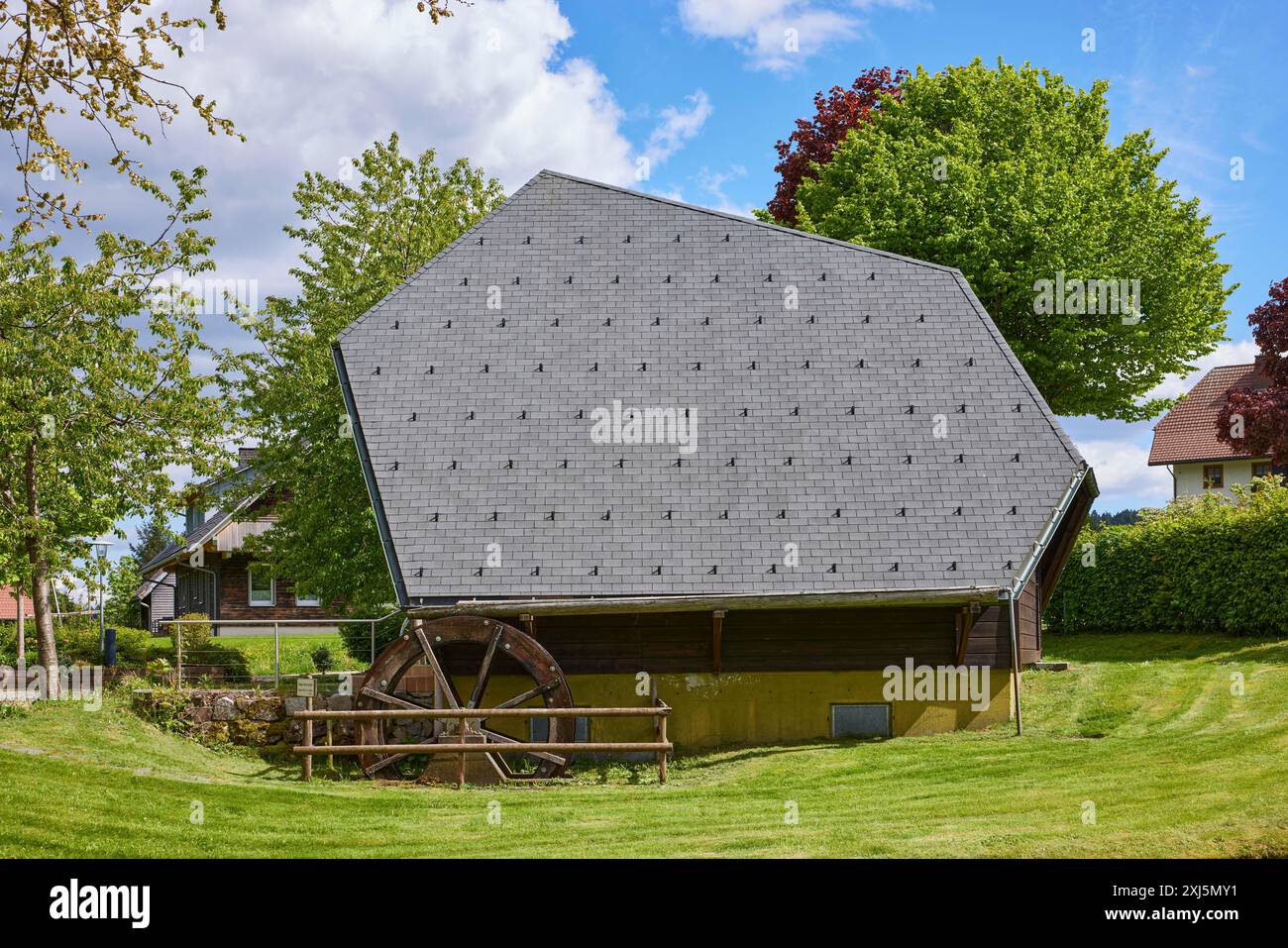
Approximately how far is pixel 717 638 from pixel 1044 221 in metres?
18.5

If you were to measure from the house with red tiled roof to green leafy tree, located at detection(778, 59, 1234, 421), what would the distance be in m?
22.9

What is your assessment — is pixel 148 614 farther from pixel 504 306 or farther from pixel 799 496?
pixel 799 496

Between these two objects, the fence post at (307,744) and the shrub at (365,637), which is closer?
the fence post at (307,744)

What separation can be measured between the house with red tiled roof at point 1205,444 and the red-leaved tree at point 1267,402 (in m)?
15.5

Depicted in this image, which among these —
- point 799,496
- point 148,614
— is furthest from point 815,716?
point 148,614

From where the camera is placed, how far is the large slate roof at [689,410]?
1847cm

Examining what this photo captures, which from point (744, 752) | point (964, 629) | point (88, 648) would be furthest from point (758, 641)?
point (88, 648)

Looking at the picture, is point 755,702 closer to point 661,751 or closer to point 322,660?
point 661,751

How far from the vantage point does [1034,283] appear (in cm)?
3094

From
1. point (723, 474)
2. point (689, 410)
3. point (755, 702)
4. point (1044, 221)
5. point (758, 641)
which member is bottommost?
point (755, 702)

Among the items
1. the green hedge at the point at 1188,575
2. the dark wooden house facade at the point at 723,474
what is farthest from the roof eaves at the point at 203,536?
the green hedge at the point at 1188,575

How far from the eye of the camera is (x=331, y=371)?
27.6 meters

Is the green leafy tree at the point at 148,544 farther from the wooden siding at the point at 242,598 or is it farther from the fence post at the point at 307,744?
the fence post at the point at 307,744

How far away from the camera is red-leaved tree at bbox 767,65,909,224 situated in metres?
42.1
